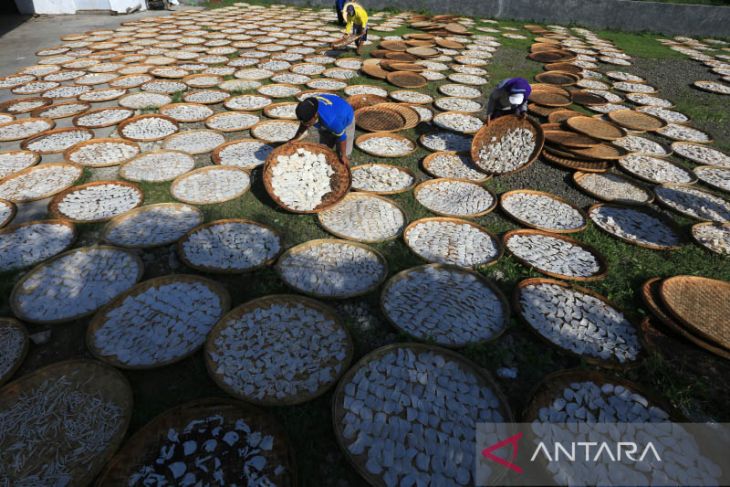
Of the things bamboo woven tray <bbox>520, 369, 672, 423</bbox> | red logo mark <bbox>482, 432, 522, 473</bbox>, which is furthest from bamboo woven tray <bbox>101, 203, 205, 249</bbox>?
bamboo woven tray <bbox>520, 369, 672, 423</bbox>

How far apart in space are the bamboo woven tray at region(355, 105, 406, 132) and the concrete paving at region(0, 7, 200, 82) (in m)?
7.98

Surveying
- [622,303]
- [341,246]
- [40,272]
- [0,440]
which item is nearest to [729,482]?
[622,303]

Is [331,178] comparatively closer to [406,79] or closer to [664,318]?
[664,318]

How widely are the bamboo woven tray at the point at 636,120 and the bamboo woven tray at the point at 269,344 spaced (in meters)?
6.43

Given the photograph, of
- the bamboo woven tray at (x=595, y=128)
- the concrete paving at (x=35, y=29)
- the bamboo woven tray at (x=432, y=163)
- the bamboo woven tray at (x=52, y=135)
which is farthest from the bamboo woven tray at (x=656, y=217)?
the concrete paving at (x=35, y=29)

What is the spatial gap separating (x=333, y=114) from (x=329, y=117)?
0.23ft

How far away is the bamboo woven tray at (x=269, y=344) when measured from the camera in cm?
231

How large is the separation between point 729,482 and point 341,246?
3089mm

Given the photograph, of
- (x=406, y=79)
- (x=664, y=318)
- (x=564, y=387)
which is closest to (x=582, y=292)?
(x=664, y=318)

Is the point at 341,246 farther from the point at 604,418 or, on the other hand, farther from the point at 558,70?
the point at 558,70

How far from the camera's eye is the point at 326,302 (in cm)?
307

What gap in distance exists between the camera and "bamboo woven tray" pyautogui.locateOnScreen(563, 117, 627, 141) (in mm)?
5422

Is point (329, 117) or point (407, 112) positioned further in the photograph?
point (407, 112)

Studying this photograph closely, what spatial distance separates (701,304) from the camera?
9.79 ft
